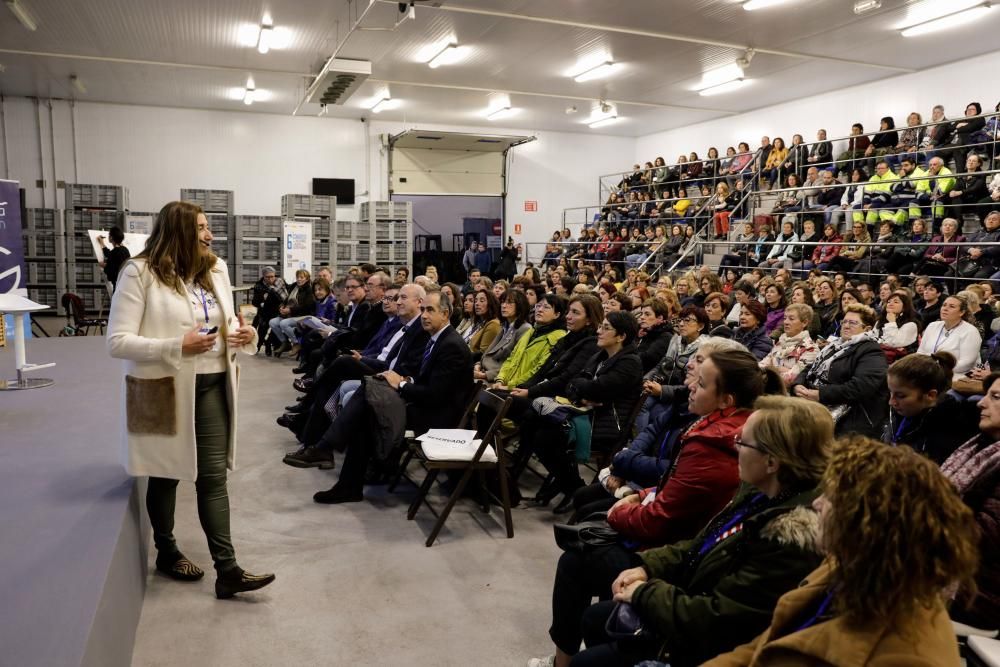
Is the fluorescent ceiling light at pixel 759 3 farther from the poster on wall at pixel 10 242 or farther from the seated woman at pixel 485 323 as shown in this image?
the poster on wall at pixel 10 242

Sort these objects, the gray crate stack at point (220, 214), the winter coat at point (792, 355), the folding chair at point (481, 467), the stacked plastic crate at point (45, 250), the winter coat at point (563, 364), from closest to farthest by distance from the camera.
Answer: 1. the folding chair at point (481, 467)
2. the winter coat at point (563, 364)
3. the winter coat at point (792, 355)
4. the stacked plastic crate at point (45, 250)
5. the gray crate stack at point (220, 214)

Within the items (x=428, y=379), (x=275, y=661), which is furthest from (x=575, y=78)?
(x=275, y=661)

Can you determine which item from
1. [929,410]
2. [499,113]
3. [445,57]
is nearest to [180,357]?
[929,410]

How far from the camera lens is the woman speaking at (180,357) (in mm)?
2691

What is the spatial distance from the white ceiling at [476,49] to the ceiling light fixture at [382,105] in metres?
0.22

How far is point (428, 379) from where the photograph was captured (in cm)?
439

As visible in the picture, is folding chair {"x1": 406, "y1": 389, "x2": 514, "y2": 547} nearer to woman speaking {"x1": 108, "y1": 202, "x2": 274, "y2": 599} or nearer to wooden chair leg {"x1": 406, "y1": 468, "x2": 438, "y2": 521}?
wooden chair leg {"x1": 406, "y1": 468, "x2": 438, "y2": 521}

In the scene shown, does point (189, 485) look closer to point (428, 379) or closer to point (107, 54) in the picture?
point (428, 379)

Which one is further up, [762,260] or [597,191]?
[597,191]

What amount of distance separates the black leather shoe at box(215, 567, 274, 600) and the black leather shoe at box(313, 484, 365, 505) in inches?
48.5

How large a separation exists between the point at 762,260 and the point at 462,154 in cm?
830

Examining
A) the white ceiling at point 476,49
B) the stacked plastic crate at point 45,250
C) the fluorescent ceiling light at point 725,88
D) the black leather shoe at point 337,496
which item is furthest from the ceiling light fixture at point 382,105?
the black leather shoe at point 337,496

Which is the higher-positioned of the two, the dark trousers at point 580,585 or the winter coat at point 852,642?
the winter coat at point 852,642

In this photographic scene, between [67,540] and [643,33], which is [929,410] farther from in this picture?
[643,33]
